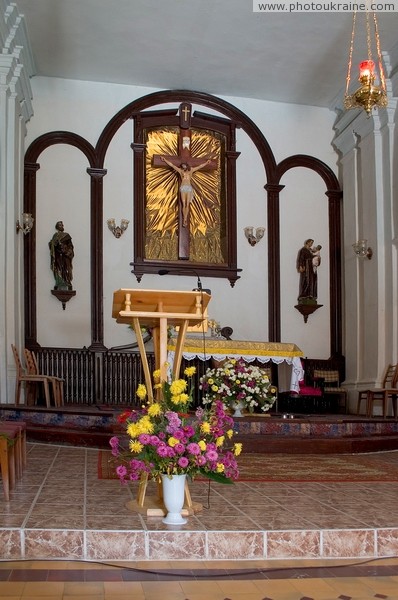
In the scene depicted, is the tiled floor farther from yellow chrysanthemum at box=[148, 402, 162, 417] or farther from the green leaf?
yellow chrysanthemum at box=[148, 402, 162, 417]

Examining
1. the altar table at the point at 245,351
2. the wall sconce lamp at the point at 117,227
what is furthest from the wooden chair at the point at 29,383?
the wall sconce lamp at the point at 117,227

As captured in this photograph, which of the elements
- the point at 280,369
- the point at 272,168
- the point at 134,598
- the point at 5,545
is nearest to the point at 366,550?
the point at 134,598

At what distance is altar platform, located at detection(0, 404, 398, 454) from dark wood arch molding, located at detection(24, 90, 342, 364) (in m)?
3.36

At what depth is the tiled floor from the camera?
3362mm

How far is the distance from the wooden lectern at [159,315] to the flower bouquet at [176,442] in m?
0.24

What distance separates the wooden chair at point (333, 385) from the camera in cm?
1265

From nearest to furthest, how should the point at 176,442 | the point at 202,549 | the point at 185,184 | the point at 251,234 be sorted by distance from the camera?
1. the point at 202,549
2. the point at 176,442
3. the point at 185,184
4. the point at 251,234

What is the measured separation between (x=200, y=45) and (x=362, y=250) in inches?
171

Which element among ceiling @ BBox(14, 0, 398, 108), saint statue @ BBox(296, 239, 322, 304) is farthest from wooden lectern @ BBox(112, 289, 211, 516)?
saint statue @ BBox(296, 239, 322, 304)

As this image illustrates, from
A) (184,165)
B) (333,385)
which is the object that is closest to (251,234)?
(184,165)

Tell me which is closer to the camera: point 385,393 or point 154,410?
point 154,410

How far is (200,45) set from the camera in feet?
39.2

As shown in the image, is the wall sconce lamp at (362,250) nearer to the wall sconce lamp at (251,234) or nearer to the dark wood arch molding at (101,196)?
the dark wood arch molding at (101,196)

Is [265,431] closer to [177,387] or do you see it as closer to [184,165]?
[177,387]
